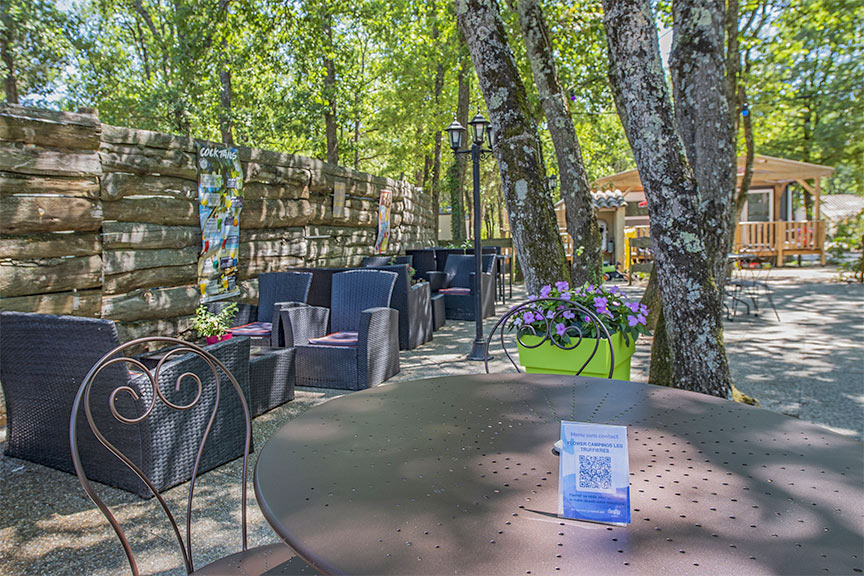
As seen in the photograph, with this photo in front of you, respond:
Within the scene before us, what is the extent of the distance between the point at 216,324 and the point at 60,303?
117 cm

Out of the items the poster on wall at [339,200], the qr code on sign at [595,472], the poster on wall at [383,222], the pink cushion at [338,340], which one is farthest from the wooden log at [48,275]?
the poster on wall at [383,222]

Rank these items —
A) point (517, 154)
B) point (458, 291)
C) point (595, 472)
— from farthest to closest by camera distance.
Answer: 1. point (458, 291)
2. point (517, 154)
3. point (595, 472)

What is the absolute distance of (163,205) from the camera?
5.75 metres

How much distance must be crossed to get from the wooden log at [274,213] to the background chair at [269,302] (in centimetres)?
145

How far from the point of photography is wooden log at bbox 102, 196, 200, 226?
5.21 meters

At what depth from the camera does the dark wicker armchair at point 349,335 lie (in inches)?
189

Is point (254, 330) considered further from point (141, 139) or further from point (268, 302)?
point (141, 139)

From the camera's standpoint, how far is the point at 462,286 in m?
9.45

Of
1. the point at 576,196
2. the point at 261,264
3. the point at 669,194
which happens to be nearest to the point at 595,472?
the point at 669,194

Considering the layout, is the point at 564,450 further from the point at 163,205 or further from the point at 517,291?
the point at 517,291

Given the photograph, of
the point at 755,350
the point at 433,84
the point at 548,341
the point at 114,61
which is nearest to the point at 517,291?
the point at 755,350

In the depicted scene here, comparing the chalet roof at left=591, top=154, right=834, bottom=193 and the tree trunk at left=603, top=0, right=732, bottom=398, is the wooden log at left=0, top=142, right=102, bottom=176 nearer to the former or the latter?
the tree trunk at left=603, top=0, right=732, bottom=398

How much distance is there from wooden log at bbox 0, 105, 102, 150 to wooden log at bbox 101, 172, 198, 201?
35cm

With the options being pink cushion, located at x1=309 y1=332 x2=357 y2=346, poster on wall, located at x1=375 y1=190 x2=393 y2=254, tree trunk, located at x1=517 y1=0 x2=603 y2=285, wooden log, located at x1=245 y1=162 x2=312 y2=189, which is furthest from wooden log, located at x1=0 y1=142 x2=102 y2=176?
poster on wall, located at x1=375 y1=190 x2=393 y2=254
